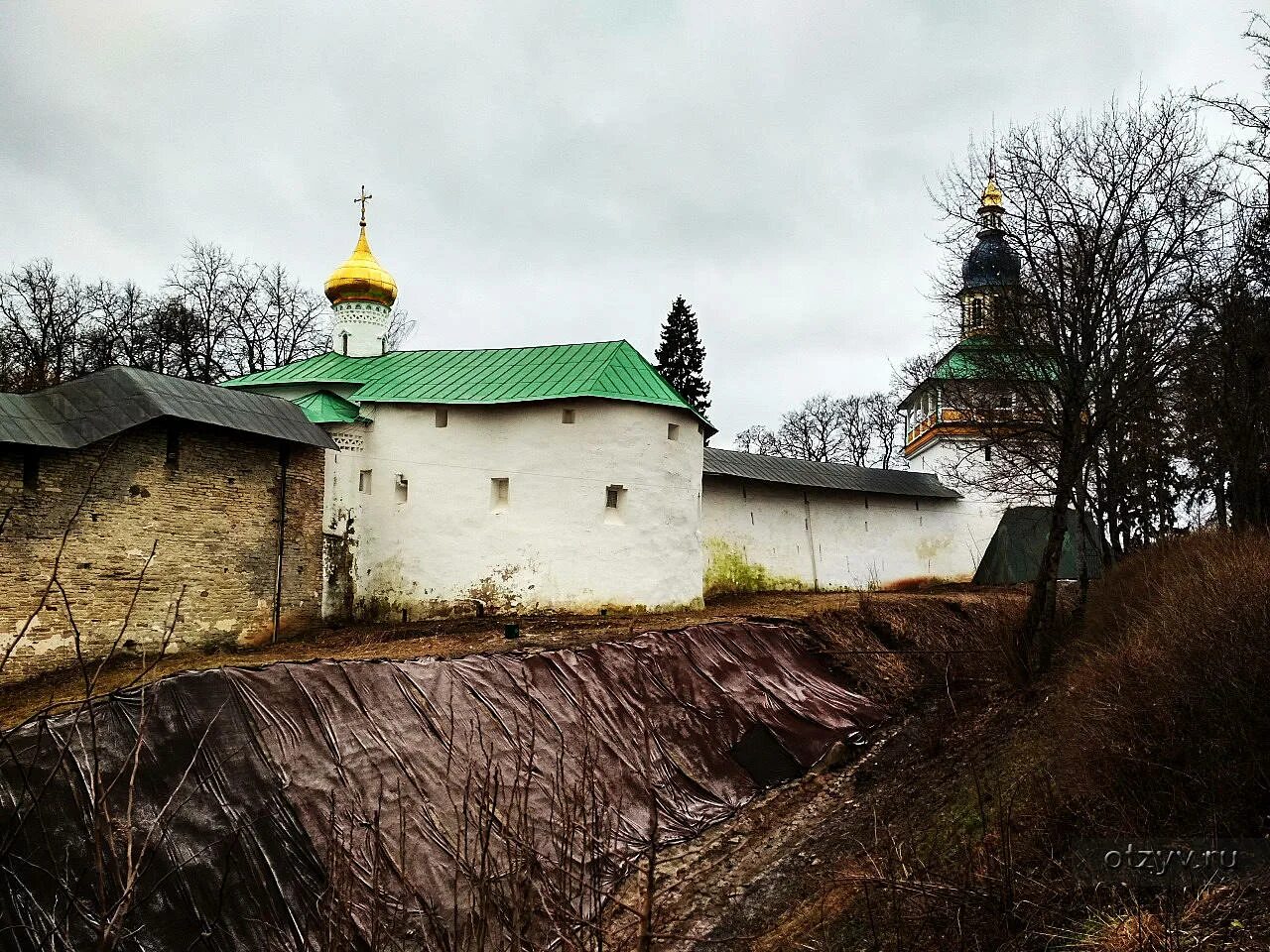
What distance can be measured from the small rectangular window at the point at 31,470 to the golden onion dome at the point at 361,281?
8853mm

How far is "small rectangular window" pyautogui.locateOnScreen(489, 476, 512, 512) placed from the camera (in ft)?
54.8

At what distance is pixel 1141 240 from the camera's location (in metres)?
11.9

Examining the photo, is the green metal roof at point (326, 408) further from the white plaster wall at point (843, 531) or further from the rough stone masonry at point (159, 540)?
the white plaster wall at point (843, 531)

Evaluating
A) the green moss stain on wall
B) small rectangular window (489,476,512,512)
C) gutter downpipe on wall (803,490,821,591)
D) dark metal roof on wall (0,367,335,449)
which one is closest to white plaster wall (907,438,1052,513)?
gutter downpipe on wall (803,490,821,591)

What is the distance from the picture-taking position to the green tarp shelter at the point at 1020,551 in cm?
2273

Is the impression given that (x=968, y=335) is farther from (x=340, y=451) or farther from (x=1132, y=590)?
(x=340, y=451)

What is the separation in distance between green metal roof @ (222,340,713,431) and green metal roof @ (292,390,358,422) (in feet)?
0.84

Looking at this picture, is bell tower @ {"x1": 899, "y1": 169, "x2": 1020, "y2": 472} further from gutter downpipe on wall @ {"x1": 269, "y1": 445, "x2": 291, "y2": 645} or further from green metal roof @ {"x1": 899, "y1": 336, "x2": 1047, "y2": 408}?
gutter downpipe on wall @ {"x1": 269, "y1": 445, "x2": 291, "y2": 645}

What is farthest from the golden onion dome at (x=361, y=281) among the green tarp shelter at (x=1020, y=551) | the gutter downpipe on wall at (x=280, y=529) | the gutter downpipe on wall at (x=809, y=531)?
the green tarp shelter at (x=1020, y=551)

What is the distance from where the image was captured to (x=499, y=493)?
16922mm

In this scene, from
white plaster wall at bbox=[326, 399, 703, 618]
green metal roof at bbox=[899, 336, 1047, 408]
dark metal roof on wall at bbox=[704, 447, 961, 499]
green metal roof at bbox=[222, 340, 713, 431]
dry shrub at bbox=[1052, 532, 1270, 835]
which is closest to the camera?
dry shrub at bbox=[1052, 532, 1270, 835]

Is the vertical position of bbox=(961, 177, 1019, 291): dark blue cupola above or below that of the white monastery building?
above

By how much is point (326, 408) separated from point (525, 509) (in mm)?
4144

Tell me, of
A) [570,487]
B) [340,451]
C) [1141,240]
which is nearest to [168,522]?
[340,451]
